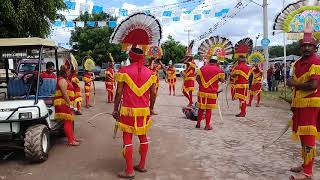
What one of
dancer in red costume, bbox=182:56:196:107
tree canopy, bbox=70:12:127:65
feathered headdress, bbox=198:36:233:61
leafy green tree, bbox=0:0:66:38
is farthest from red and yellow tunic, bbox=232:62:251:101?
tree canopy, bbox=70:12:127:65

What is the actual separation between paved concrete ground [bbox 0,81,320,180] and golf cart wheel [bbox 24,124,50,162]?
175mm

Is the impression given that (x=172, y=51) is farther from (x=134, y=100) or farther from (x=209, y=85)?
(x=134, y=100)

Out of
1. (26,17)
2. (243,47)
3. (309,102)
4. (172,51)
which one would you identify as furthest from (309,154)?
(172,51)

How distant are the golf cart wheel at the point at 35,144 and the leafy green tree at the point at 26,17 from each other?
7754 millimetres

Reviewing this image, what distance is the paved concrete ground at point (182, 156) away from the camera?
23.6ft

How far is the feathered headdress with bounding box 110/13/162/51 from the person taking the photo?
7266 mm

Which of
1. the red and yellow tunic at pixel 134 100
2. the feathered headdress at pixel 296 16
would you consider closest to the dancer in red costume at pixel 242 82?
the feathered headdress at pixel 296 16

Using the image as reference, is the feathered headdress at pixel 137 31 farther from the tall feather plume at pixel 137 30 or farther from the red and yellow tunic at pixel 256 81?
the red and yellow tunic at pixel 256 81

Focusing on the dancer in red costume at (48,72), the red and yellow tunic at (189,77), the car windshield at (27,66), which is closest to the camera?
the dancer in red costume at (48,72)

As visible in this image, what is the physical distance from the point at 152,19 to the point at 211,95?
13.9ft

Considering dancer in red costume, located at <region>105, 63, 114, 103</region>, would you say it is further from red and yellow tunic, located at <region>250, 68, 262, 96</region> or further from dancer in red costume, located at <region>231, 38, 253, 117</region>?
dancer in red costume, located at <region>231, 38, 253, 117</region>

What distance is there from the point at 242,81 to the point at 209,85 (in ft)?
10.8

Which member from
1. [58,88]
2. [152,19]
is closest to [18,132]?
[58,88]

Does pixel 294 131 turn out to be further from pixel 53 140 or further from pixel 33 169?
pixel 53 140
